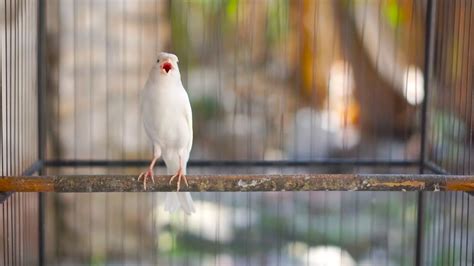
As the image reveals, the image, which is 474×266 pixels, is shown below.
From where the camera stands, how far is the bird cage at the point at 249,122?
9.68ft

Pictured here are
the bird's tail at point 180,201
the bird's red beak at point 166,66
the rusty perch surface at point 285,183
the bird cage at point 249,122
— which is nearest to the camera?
the rusty perch surface at point 285,183

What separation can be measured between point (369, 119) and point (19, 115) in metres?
1.50

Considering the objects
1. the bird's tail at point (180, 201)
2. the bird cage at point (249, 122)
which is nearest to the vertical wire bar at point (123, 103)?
A: the bird cage at point (249, 122)

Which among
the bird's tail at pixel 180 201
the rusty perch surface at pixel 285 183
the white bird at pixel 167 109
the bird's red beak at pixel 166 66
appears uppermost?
the bird's red beak at pixel 166 66

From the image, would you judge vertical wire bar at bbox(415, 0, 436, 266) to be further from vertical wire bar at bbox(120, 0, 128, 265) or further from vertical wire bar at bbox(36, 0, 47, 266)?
vertical wire bar at bbox(36, 0, 47, 266)

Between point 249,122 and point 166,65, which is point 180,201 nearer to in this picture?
point 166,65

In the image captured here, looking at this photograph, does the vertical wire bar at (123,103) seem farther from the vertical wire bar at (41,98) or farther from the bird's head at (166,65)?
the bird's head at (166,65)

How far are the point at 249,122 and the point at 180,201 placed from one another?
2.70 feet

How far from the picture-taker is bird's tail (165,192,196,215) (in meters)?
2.35

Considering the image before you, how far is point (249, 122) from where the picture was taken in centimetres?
310

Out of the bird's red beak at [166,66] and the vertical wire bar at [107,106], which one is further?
the vertical wire bar at [107,106]

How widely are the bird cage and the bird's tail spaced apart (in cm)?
42

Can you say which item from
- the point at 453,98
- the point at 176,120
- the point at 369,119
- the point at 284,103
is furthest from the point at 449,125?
the point at 176,120

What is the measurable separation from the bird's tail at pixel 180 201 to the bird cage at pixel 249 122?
421mm
